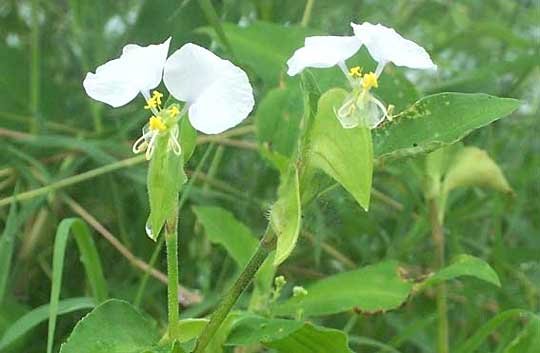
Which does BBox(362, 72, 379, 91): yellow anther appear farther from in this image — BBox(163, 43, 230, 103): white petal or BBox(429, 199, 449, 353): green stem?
BBox(429, 199, 449, 353): green stem

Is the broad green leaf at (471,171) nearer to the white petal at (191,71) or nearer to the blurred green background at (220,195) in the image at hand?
the blurred green background at (220,195)

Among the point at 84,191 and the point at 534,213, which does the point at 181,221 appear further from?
the point at 534,213

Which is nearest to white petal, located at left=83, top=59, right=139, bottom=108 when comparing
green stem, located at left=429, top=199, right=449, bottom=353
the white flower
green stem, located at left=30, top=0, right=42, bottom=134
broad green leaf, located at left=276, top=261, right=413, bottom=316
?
the white flower

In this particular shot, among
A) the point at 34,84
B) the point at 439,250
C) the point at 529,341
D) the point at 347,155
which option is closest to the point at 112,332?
the point at 347,155

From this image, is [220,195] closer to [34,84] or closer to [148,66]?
[34,84]

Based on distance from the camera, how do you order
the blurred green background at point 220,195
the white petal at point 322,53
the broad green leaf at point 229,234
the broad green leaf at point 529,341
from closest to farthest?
the white petal at point 322,53
the broad green leaf at point 529,341
the broad green leaf at point 229,234
the blurred green background at point 220,195

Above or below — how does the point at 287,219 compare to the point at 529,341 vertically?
above

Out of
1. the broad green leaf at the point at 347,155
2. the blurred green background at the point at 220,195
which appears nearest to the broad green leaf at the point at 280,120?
the blurred green background at the point at 220,195
